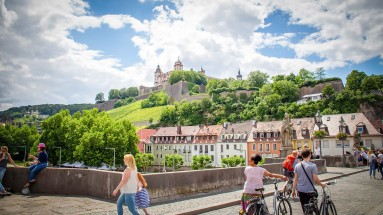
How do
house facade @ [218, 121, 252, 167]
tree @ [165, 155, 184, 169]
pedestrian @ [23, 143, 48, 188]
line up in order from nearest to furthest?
pedestrian @ [23, 143, 48, 188] → house facade @ [218, 121, 252, 167] → tree @ [165, 155, 184, 169]

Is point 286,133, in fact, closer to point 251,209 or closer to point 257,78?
point 251,209

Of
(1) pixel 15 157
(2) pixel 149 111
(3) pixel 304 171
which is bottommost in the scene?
(1) pixel 15 157

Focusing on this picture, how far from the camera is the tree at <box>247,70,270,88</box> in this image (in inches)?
4941

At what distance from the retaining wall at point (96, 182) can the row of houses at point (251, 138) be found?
3089cm

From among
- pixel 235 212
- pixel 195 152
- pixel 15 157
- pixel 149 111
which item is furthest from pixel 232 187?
pixel 149 111

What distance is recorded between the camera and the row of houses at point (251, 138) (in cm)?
4961

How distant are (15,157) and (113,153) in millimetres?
50877

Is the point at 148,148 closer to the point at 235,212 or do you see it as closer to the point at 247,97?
the point at 247,97

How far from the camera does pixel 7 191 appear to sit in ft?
34.3

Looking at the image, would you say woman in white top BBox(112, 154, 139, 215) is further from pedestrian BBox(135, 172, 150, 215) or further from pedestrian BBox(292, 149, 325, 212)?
pedestrian BBox(292, 149, 325, 212)

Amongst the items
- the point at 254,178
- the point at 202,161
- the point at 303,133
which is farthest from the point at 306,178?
the point at 202,161

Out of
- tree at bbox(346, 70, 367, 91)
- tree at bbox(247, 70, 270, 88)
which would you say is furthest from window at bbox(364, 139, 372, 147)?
tree at bbox(247, 70, 270, 88)

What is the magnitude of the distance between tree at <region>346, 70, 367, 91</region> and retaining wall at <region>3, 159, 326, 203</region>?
84613mm

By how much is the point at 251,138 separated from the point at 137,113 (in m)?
88.2
